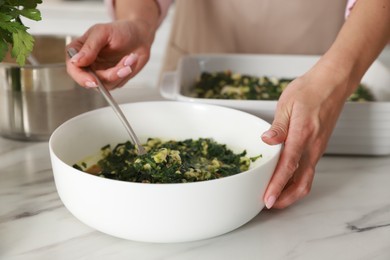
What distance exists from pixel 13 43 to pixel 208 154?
44 centimetres

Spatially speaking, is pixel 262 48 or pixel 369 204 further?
pixel 262 48

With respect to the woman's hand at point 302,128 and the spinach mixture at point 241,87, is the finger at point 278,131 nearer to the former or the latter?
the woman's hand at point 302,128

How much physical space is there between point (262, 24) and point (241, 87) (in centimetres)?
36

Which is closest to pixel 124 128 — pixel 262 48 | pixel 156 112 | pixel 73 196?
pixel 156 112

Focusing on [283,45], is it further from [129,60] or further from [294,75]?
[129,60]

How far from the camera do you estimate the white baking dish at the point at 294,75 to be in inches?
52.0

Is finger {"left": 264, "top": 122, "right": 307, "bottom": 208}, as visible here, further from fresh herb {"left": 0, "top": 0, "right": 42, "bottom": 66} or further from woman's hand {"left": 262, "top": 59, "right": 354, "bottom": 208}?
fresh herb {"left": 0, "top": 0, "right": 42, "bottom": 66}

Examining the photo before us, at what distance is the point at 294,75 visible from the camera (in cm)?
180

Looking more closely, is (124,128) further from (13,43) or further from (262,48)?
(262,48)

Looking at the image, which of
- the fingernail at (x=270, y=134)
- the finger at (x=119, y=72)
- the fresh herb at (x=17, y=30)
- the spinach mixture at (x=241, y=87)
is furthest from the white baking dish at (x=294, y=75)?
the fresh herb at (x=17, y=30)

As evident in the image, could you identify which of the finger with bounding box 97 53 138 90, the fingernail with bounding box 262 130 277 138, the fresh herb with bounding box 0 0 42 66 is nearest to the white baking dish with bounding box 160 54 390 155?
the finger with bounding box 97 53 138 90

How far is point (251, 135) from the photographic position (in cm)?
122

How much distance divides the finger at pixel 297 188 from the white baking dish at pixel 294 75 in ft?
0.75

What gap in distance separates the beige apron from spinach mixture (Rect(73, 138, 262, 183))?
30.6 inches
